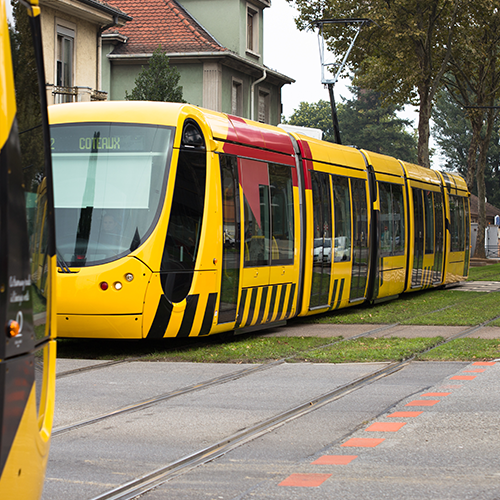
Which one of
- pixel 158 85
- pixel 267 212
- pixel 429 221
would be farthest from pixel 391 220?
pixel 158 85

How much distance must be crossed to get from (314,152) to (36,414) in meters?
11.3

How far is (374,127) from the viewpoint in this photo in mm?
83812

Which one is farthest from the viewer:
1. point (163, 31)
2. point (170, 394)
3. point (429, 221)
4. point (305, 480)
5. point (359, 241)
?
point (163, 31)

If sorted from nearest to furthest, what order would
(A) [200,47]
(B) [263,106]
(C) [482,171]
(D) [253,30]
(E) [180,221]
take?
1. (E) [180,221]
2. (A) [200,47]
3. (D) [253,30]
4. (B) [263,106]
5. (C) [482,171]

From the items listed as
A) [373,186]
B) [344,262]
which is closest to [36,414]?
[344,262]

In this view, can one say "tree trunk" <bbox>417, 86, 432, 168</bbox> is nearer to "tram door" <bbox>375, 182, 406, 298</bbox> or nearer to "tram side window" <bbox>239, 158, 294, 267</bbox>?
"tram door" <bbox>375, 182, 406, 298</bbox>

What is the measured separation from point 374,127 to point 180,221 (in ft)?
246

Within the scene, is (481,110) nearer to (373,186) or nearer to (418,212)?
→ (418,212)

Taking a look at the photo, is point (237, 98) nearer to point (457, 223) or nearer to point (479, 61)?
point (479, 61)

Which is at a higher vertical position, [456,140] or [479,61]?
[456,140]

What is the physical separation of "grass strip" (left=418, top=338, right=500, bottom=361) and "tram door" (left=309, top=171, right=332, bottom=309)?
3049mm

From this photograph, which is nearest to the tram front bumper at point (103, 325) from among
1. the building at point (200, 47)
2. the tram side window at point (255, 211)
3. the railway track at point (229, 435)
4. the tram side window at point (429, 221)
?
the railway track at point (229, 435)

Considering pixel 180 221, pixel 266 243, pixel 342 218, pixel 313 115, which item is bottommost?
pixel 266 243

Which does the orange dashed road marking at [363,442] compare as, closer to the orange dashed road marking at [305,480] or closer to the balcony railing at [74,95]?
the orange dashed road marking at [305,480]
